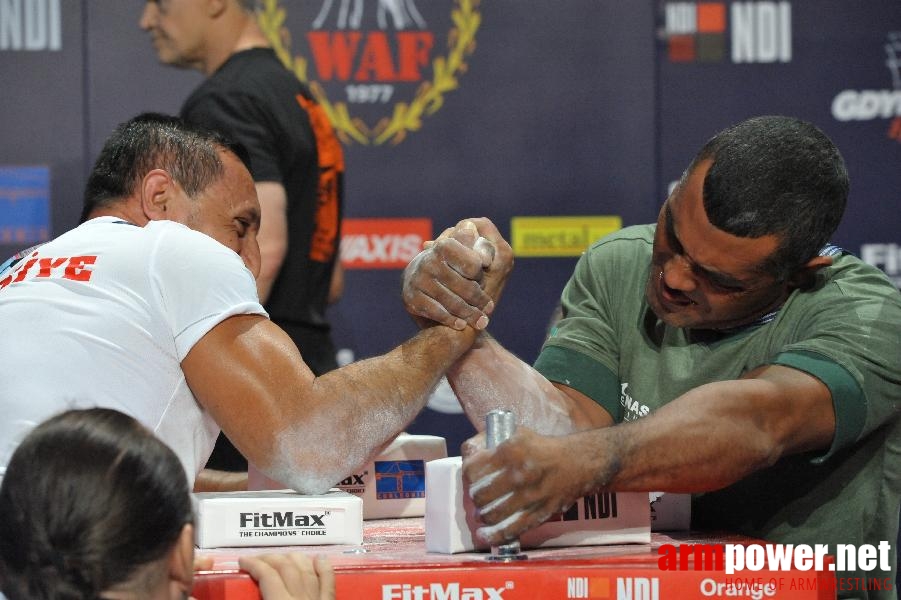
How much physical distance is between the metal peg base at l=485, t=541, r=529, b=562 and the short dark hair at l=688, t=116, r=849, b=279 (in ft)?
1.79

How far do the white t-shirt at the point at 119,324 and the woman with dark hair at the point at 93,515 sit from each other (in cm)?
36

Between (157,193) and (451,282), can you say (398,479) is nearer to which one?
(451,282)

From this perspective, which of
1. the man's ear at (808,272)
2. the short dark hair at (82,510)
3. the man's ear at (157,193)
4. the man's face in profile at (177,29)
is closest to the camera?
the short dark hair at (82,510)

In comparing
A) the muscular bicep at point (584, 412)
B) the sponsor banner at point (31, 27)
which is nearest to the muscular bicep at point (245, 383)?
the muscular bicep at point (584, 412)

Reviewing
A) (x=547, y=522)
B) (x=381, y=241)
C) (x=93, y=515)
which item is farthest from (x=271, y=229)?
(x=93, y=515)

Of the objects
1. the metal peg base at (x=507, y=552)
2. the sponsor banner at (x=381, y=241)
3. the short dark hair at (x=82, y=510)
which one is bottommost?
the metal peg base at (x=507, y=552)

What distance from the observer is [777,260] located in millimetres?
1797

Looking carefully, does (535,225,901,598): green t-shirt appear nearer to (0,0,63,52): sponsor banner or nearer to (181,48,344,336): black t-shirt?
(181,48,344,336): black t-shirt

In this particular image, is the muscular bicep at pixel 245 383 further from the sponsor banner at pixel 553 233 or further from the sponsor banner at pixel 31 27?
the sponsor banner at pixel 31 27

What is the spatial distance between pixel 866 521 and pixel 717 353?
319 millimetres

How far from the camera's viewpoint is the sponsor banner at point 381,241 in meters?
4.02

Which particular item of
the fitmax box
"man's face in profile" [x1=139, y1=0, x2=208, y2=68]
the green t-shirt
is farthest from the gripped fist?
"man's face in profile" [x1=139, y1=0, x2=208, y2=68]

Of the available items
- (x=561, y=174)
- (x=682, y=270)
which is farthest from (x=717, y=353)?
(x=561, y=174)

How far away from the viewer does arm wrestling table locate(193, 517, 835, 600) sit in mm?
1431
